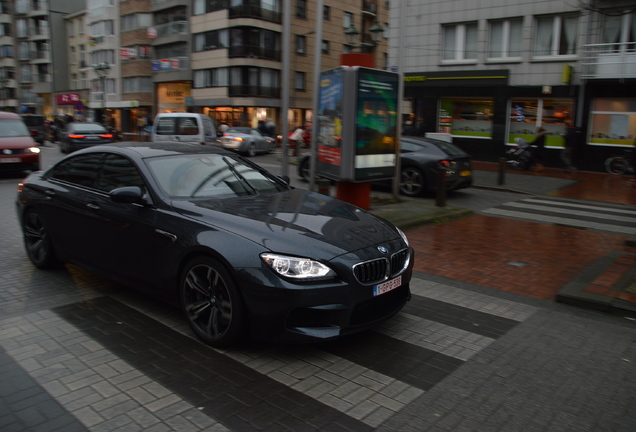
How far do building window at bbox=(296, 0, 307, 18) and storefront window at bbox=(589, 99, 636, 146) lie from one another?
3264cm

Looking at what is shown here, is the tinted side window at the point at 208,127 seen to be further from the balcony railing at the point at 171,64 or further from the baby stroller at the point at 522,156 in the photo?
the balcony railing at the point at 171,64

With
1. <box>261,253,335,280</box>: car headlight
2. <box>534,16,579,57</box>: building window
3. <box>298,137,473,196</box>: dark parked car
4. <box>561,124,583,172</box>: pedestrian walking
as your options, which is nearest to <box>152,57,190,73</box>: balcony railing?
<box>534,16,579,57</box>: building window

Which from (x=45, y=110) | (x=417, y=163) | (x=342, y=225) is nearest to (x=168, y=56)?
(x=45, y=110)

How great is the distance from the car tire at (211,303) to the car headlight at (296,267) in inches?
A: 14.5

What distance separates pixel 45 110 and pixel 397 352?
3121 inches

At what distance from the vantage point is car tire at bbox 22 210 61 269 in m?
6.14

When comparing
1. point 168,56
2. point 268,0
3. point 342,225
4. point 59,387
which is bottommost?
point 59,387

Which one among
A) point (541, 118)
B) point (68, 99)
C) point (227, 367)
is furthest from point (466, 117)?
point (68, 99)

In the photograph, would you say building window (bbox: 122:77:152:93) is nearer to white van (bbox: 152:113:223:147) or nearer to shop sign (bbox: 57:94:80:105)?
shop sign (bbox: 57:94:80:105)

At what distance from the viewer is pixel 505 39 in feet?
75.4

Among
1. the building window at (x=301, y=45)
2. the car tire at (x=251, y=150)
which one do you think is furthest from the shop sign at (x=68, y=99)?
the car tire at (x=251, y=150)

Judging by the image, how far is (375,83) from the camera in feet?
32.8

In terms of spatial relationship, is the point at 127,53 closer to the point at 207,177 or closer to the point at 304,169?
the point at 304,169

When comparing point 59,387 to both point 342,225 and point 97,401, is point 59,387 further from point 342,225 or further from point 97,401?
point 342,225
